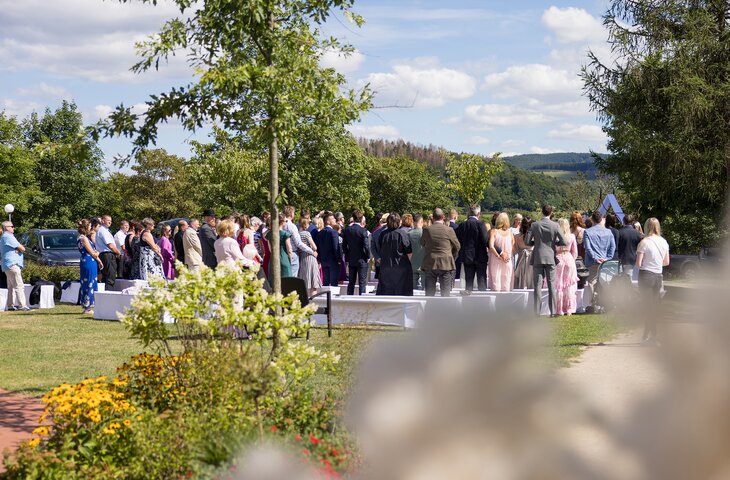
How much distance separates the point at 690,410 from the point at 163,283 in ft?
21.8

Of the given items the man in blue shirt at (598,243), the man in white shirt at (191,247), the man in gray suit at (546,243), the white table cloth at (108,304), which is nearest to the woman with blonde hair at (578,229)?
the man in blue shirt at (598,243)

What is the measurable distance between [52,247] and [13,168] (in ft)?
85.4

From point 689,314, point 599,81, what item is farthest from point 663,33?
point 689,314

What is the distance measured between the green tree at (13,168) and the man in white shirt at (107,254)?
31.9 m

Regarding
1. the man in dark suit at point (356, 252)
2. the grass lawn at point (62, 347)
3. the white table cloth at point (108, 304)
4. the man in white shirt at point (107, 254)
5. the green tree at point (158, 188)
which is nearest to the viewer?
the grass lawn at point (62, 347)

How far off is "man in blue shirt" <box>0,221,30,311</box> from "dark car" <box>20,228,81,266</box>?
5.48m

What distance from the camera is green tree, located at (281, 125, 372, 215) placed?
4812 cm

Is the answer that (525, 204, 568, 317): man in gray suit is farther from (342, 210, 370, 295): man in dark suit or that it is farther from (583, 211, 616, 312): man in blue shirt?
(342, 210, 370, 295): man in dark suit

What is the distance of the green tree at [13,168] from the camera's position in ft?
154

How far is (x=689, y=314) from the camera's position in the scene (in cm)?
62

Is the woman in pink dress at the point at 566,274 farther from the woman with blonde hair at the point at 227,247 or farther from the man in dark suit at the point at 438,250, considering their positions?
the woman with blonde hair at the point at 227,247

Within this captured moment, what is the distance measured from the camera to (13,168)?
156 ft

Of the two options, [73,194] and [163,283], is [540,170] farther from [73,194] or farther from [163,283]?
[163,283]

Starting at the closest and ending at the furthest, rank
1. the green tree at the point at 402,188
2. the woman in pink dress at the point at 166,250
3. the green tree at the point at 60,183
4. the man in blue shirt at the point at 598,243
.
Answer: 1. the man in blue shirt at the point at 598,243
2. the woman in pink dress at the point at 166,250
3. the green tree at the point at 60,183
4. the green tree at the point at 402,188
